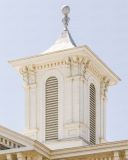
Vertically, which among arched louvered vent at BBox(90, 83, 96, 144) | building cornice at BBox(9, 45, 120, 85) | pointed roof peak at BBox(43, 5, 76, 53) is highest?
pointed roof peak at BBox(43, 5, 76, 53)

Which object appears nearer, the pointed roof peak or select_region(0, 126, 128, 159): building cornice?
select_region(0, 126, 128, 159): building cornice

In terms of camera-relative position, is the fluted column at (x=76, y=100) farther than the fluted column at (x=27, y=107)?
No

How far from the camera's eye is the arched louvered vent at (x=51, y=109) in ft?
113

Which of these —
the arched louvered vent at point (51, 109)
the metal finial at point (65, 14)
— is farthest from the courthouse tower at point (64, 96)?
the metal finial at point (65, 14)

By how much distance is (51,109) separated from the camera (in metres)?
35.2

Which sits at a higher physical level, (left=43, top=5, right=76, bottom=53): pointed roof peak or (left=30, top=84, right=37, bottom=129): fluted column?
(left=43, top=5, right=76, bottom=53): pointed roof peak

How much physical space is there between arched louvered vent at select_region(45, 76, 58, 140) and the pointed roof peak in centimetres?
204

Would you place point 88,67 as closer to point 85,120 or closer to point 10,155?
point 85,120

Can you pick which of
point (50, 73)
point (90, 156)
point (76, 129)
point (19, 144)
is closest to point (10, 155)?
point (19, 144)

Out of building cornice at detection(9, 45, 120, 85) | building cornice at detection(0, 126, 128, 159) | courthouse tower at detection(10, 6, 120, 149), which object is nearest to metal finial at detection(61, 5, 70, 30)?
courthouse tower at detection(10, 6, 120, 149)

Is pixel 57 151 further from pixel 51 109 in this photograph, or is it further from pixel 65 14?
pixel 65 14

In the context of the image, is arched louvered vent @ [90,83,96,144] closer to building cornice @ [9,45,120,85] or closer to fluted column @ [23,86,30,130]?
building cornice @ [9,45,120,85]

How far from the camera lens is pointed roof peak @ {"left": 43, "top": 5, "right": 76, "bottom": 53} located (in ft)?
121

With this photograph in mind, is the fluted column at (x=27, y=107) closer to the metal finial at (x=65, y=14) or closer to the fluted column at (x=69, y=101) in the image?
the fluted column at (x=69, y=101)
